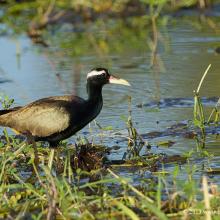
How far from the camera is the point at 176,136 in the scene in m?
9.02

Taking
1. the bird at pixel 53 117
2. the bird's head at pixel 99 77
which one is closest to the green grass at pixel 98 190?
the bird at pixel 53 117

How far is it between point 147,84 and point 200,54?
74.3 inches

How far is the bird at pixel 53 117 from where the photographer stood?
8.05 meters

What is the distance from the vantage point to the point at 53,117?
8.05 metres

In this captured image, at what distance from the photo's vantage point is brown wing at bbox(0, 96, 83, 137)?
26.4ft

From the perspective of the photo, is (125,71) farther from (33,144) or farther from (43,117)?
(33,144)

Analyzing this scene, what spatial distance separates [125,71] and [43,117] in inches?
165

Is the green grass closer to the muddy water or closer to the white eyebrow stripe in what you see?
the muddy water

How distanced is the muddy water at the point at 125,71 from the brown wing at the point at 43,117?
583mm

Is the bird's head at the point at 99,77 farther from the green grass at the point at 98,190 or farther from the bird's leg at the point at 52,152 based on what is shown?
the bird's leg at the point at 52,152

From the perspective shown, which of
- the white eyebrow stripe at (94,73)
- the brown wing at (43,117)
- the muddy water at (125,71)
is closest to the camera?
the brown wing at (43,117)

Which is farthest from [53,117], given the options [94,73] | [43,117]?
[94,73]

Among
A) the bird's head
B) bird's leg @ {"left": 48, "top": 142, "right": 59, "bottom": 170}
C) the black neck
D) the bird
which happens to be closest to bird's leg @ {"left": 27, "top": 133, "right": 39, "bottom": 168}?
the bird

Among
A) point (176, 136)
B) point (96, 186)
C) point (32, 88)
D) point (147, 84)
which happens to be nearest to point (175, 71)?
point (147, 84)
